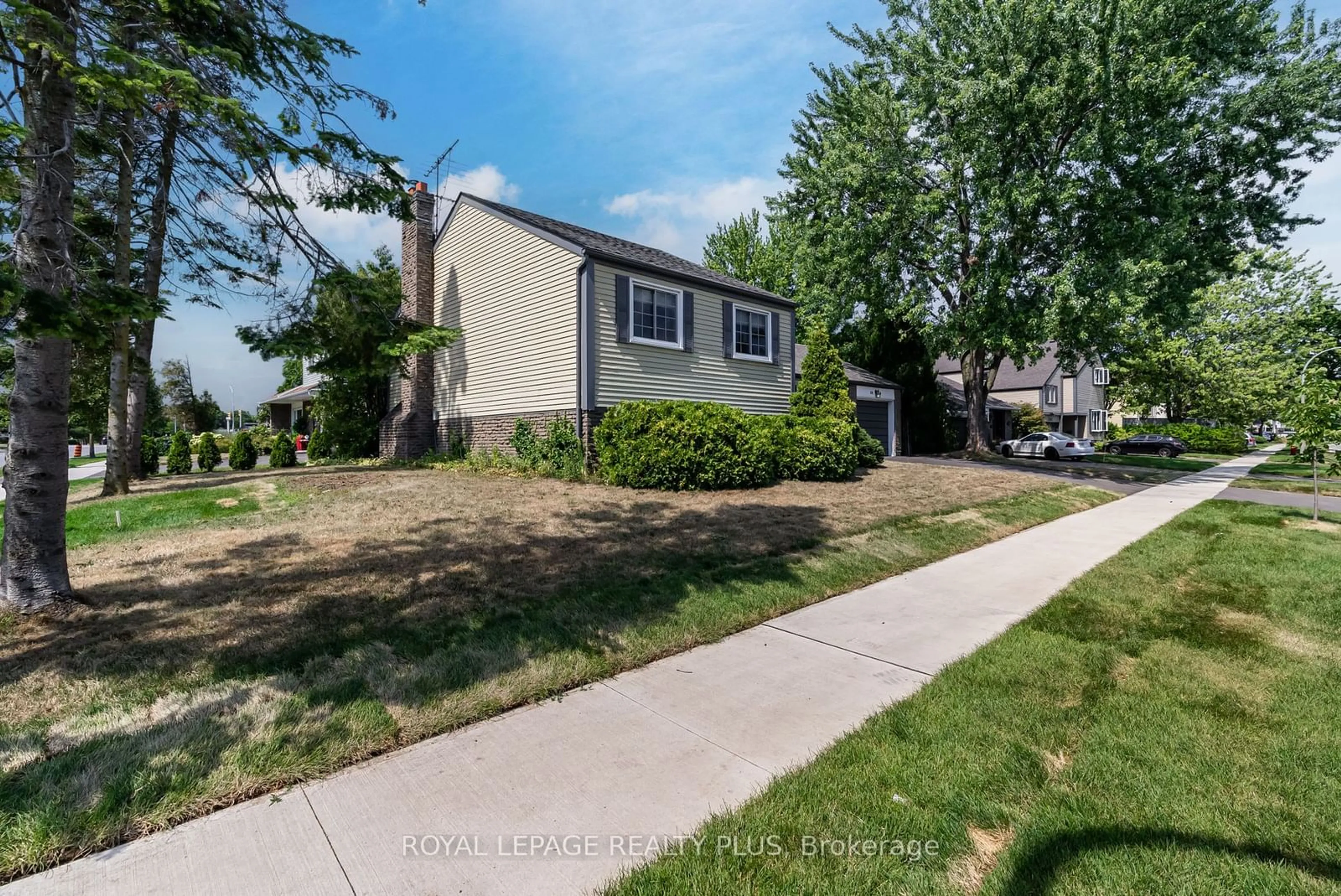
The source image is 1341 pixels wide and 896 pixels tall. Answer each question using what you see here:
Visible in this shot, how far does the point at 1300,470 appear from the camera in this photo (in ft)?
67.4

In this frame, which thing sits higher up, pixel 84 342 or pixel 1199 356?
pixel 1199 356

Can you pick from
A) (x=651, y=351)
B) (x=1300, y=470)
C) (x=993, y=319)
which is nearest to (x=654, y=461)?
(x=651, y=351)

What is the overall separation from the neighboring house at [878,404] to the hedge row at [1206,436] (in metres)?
21.2

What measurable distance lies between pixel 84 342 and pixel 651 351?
1082 cm

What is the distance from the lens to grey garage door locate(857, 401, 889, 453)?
2180cm

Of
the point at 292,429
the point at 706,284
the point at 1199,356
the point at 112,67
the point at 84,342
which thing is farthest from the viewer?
the point at 292,429

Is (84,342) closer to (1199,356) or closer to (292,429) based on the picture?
(292,429)

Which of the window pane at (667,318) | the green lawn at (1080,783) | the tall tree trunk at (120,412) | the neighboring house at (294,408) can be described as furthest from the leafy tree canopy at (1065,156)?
the neighboring house at (294,408)

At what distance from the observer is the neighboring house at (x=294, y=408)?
28.3m

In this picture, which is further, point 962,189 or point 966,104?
point 962,189

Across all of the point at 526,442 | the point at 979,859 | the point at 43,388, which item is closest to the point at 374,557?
the point at 43,388

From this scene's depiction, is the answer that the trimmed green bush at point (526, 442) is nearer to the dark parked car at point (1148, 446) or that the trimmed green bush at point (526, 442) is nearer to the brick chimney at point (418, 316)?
the brick chimney at point (418, 316)

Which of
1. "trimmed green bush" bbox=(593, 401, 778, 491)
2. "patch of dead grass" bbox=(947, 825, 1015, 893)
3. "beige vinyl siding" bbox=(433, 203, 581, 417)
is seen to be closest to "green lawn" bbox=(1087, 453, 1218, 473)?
"trimmed green bush" bbox=(593, 401, 778, 491)

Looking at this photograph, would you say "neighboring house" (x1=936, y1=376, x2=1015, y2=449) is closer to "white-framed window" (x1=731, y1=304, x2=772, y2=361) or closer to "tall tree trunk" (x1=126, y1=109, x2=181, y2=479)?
"white-framed window" (x1=731, y1=304, x2=772, y2=361)
